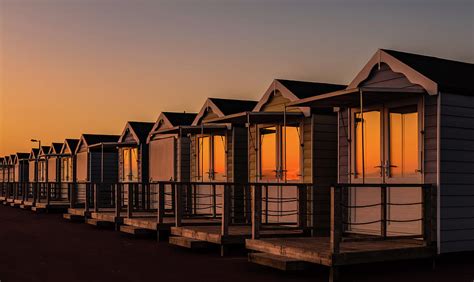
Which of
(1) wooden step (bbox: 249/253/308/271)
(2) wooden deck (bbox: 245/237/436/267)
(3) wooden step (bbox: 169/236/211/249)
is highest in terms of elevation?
(2) wooden deck (bbox: 245/237/436/267)

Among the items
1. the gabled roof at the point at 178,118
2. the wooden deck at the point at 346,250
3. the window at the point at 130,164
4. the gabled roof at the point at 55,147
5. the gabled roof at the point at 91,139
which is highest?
the gabled roof at the point at 178,118

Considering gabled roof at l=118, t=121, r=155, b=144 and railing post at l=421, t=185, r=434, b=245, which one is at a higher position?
gabled roof at l=118, t=121, r=155, b=144

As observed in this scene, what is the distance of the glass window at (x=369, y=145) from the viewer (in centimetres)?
1213

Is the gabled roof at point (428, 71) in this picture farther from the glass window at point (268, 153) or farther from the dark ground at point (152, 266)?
the glass window at point (268, 153)

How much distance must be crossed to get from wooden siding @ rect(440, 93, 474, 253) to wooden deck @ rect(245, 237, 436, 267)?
0.60m

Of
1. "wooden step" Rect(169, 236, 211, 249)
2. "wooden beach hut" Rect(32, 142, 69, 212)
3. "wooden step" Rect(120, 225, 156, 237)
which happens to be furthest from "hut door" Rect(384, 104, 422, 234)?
"wooden beach hut" Rect(32, 142, 69, 212)

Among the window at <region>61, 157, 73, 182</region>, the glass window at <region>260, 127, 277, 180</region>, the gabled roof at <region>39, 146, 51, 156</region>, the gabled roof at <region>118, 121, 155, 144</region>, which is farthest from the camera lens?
the gabled roof at <region>39, 146, 51, 156</region>

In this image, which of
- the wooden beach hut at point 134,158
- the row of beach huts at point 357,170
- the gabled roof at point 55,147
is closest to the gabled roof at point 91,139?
the wooden beach hut at point 134,158

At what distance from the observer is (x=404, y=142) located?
11.5 m

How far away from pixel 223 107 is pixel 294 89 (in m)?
3.85

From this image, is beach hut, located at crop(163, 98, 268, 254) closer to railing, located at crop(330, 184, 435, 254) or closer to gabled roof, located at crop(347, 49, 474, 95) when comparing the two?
railing, located at crop(330, 184, 435, 254)

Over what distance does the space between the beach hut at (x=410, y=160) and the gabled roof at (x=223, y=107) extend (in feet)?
21.8

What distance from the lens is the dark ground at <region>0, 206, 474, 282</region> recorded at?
383 inches

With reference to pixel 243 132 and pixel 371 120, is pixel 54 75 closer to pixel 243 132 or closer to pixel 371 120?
pixel 243 132
